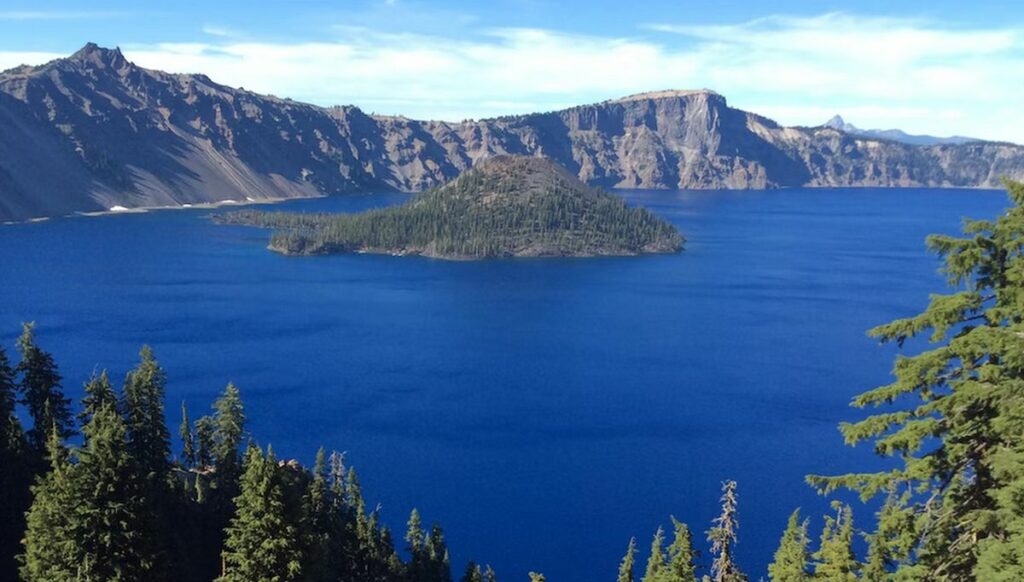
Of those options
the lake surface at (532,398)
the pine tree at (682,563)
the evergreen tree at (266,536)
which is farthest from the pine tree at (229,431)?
the pine tree at (682,563)

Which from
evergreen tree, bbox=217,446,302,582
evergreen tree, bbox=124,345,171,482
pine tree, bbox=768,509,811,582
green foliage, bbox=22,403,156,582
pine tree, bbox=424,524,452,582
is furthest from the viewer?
pine tree, bbox=424,524,452,582

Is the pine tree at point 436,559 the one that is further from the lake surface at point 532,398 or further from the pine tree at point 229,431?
the pine tree at point 229,431

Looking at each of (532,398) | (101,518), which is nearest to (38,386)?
(101,518)

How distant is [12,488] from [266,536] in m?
32.1

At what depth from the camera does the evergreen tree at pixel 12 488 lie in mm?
49250

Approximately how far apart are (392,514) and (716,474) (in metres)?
39.3

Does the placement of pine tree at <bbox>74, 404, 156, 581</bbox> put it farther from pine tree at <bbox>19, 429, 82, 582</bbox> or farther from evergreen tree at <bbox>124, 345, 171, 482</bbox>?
evergreen tree at <bbox>124, 345, 171, 482</bbox>

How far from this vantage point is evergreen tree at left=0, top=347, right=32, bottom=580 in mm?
49250

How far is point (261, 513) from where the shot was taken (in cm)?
2936

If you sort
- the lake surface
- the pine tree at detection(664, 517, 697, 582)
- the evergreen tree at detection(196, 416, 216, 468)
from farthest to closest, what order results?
the lake surface → the evergreen tree at detection(196, 416, 216, 468) → the pine tree at detection(664, 517, 697, 582)

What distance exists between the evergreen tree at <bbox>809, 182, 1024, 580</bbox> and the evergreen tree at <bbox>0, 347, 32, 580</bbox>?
48795 millimetres

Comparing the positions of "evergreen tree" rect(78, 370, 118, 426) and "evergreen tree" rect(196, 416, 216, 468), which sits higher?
"evergreen tree" rect(78, 370, 118, 426)

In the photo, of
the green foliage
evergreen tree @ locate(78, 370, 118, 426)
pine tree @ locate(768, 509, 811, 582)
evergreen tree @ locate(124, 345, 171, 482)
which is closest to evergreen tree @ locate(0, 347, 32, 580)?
evergreen tree @ locate(78, 370, 118, 426)

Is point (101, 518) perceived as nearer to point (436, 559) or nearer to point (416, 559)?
point (416, 559)
